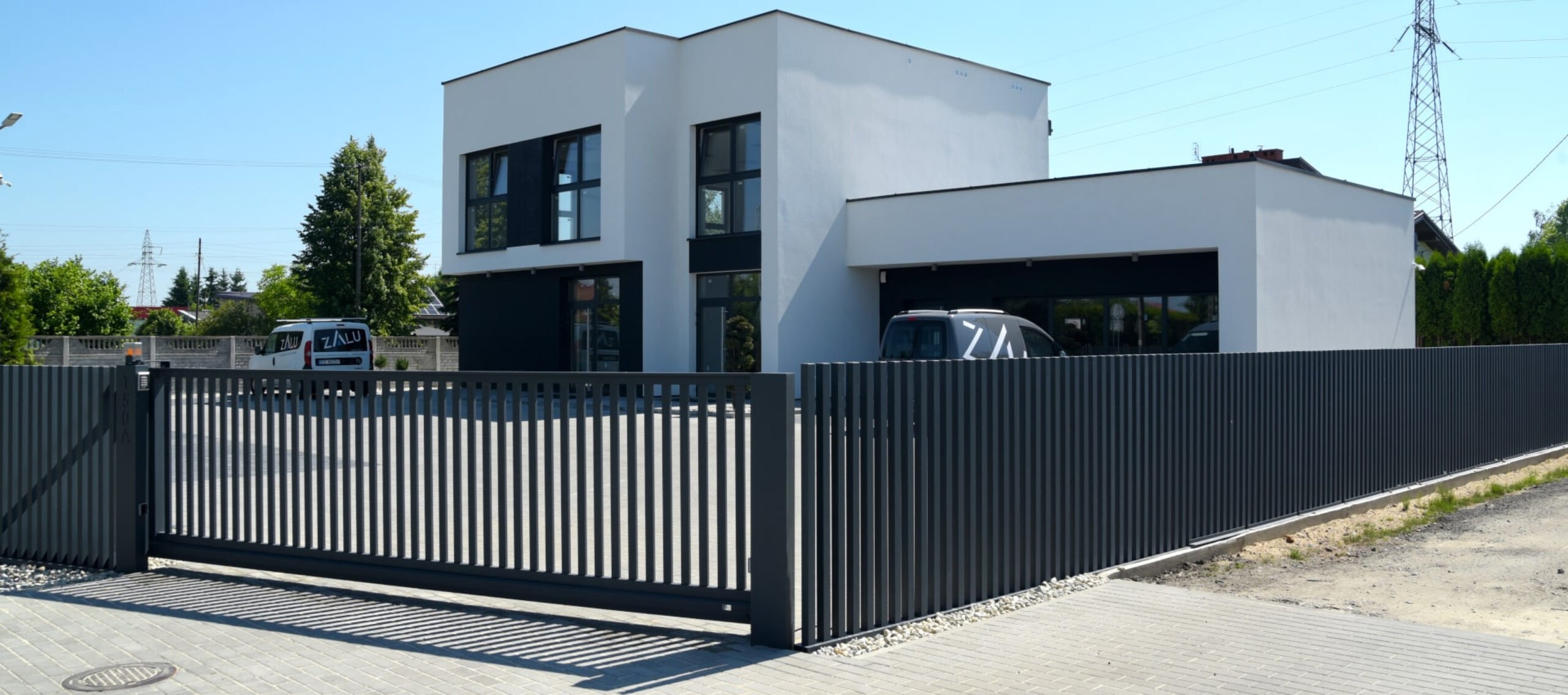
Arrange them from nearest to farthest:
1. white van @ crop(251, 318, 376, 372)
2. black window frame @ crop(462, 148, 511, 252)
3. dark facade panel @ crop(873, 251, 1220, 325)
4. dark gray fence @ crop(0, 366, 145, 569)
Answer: dark gray fence @ crop(0, 366, 145, 569), dark facade panel @ crop(873, 251, 1220, 325), white van @ crop(251, 318, 376, 372), black window frame @ crop(462, 148, 511, 252)

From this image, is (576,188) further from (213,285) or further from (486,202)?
(213,285)

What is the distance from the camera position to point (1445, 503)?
41.3 ft

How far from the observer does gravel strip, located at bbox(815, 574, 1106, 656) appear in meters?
6.32

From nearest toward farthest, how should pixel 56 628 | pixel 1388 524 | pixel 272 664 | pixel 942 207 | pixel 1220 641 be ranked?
1. pixel 272 664
2. pixel 1220 641
3. pixel 56 628
4. pixel 1388 524
5. pixel 942 207

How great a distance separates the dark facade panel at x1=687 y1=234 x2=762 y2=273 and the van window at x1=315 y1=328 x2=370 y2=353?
8408 millimetres

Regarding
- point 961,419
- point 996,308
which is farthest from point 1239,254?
point 961,419

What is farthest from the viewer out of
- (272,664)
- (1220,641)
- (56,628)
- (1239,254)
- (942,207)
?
(942,207)

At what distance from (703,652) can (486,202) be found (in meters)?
25.9

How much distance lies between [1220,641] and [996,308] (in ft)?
62.8

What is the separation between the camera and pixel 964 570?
23.5 ft

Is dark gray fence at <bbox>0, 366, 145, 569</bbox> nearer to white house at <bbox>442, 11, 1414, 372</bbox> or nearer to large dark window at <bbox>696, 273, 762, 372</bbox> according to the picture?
white house at <bbox>442, 11, 1414, 372</bbox>

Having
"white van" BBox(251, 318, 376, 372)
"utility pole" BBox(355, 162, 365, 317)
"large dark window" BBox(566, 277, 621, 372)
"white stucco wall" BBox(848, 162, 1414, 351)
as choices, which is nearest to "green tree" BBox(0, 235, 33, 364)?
"white van" BBox(251, 318, 376, 372)

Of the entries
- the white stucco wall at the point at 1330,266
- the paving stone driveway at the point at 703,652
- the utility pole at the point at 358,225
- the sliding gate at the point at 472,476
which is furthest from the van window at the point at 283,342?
the utility pole at the point at 358,225

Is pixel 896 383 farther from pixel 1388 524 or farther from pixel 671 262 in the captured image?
pixel 671 262
